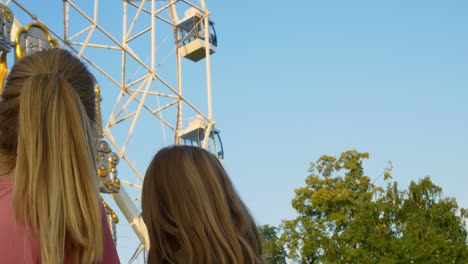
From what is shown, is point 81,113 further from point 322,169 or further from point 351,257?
point 322,169

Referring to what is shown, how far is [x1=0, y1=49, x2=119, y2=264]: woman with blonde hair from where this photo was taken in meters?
1.93

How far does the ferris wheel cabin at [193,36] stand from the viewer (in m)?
26.6

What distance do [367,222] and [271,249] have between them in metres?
26.4

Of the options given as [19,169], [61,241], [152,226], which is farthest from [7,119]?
[152,226]

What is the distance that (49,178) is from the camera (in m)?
1.98

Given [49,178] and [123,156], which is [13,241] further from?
[123,156]

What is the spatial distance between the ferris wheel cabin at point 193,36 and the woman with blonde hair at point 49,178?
24.6m

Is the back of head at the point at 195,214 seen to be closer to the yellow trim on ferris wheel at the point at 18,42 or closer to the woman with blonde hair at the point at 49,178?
the woman with blonde hair at the point at 49,178

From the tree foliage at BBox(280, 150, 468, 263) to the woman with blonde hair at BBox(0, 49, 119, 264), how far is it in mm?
27449

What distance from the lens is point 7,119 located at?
2.17 meters

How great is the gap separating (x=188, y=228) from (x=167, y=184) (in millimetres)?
212

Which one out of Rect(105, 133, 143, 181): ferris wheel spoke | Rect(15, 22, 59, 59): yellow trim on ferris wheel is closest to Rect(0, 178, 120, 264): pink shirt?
Rect(15, 22, 59, 59): yellow trim on ferris wheel

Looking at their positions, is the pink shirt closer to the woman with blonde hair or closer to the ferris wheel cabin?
the woman with blonde hair

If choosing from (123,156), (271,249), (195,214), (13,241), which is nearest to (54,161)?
(13,241)
